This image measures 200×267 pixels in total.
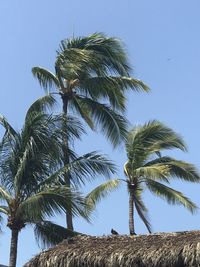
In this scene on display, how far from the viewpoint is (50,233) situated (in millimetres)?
14773

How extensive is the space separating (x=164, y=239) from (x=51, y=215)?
12.8 ft

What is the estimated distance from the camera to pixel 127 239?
462 inches

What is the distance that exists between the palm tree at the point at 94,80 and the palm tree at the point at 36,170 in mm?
2884

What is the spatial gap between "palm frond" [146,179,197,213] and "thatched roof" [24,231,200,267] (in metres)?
7.17

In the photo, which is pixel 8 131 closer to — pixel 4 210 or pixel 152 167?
pixel 4 210

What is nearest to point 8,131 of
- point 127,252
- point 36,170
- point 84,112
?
point 36,170

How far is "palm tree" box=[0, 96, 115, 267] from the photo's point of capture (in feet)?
46.9

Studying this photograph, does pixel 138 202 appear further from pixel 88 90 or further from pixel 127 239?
pixel 127 239

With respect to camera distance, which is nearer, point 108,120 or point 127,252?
point 127,252

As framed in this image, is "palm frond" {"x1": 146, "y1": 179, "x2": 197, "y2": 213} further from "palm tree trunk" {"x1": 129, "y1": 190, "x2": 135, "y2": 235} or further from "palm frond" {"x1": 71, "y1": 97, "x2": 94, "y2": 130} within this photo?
"palm frond" {"x1": 71, "y1": 97, "x2": 94, "y2": 130}

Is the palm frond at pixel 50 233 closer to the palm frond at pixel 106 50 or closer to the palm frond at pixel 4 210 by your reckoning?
the palm frond at pixel 4 210

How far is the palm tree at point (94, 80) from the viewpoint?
18469 millimetres

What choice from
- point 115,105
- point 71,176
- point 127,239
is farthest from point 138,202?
point 127,239

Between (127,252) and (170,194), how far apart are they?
8292 mm
